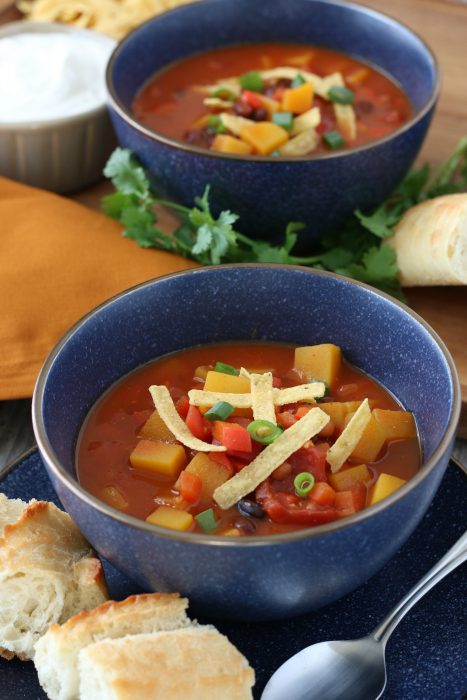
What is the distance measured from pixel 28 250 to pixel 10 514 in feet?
3.71

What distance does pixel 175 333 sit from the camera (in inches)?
112

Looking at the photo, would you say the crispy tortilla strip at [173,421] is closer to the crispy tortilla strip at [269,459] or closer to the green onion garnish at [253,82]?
the crispy tortilla strip at [269,459]

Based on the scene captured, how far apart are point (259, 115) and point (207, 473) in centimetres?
173

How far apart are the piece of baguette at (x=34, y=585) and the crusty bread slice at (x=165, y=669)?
24 centimetres

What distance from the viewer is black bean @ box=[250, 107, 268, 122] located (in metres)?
3.73

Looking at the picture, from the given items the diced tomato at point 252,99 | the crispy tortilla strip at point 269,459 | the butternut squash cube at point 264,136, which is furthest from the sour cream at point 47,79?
the crispy tortilla strip at point 269,459

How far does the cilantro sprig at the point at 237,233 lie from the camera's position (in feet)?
11.0

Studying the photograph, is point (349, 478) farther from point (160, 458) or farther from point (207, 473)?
point (160, 458)

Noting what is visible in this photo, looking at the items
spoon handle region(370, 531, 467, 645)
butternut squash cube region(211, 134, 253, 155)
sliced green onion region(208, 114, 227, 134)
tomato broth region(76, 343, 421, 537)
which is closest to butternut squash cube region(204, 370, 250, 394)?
tomato broth region(76, 343, 421, 537)

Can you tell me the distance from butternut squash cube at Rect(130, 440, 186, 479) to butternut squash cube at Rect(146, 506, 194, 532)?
0.41 feet

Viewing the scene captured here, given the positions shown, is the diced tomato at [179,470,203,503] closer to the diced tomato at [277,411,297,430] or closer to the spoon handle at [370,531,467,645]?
the diced tomato at [277,411,297,430]

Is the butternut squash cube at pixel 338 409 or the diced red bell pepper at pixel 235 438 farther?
the butternut squash cube at pixel 338 409

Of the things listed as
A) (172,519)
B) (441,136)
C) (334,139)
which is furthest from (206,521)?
(441,136)

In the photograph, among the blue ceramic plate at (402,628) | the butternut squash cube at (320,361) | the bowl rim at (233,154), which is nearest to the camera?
the blue ceramic plate at (402,628)
